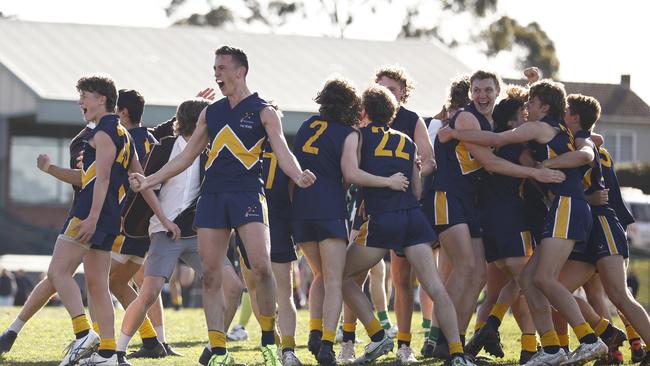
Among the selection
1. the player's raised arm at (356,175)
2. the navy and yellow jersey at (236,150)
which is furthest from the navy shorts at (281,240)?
the navy and yellow jersey at (236,150)

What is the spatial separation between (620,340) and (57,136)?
33.7 m

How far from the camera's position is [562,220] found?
31.8 ft

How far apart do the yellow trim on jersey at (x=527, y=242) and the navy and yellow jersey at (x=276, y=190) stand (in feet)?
6.17

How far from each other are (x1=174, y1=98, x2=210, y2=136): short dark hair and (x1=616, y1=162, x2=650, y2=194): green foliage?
39.5 meters

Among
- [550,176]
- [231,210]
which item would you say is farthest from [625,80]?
[231,210]

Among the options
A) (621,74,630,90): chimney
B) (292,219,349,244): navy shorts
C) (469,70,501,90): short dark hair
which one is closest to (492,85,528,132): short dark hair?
(469,70,501,90): short dark hair

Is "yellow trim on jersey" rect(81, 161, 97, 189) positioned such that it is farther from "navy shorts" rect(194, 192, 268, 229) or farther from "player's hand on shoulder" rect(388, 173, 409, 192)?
"player's hand on shoulder" rect(388, 173, 409, 192)

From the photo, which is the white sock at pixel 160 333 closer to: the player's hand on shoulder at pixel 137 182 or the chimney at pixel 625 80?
the player's hand on shoulder at pixel 137 182

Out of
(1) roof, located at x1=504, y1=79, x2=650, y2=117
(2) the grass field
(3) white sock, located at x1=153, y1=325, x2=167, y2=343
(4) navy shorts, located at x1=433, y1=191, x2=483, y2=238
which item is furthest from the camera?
(1) roof, located at x1=504, y1=79, x2=650, y2=117

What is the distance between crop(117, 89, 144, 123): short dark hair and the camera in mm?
10719

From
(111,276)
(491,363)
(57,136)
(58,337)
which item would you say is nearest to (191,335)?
(58,337)

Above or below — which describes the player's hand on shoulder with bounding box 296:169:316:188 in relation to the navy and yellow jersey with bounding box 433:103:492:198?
above

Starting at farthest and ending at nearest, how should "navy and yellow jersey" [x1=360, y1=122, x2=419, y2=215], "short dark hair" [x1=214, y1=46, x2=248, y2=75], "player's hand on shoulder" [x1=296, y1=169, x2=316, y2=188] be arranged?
"navy and yellow jersey" [x1=360, y1=122, x2=419, y2=215] < "short dark hair" [x1=214, y1=46, x2=248, y2=75] < "player's hand on shoulder" [x1=296, y1=169, x2=316, y2=188]

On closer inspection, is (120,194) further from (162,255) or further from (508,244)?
(508,244)
